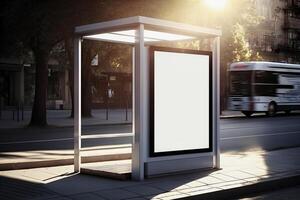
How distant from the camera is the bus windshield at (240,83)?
32312 millimetres

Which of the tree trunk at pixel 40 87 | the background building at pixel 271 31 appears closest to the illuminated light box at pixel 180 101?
the tree trunk at pixel 40 87

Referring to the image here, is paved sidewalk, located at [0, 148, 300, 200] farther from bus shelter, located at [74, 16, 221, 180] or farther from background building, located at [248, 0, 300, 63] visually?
background building, located at [248, 0, 300, 63]

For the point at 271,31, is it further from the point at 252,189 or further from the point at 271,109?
the point at 252,189

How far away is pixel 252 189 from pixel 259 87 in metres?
24.9

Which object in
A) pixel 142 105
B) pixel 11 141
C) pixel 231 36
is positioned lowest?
pixel 11 141

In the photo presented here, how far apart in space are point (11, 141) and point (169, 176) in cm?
915

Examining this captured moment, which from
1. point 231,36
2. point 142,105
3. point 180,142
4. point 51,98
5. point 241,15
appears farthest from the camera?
point 51,98

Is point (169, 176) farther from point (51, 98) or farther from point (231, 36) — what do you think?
point (51, 98)

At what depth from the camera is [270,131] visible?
21.2 meters

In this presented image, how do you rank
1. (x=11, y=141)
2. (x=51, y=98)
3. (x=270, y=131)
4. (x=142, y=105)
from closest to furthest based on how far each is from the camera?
1. (x=142, y=105)
2. (x=11, y=141)
3. (x=270, y=131)
4. (x=51, y=98)

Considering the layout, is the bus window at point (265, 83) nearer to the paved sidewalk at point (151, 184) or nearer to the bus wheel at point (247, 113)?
the bus wheel at point (247, 113)

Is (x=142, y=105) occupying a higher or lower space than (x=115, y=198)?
higher

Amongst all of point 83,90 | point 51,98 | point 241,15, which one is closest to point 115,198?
point 83,90

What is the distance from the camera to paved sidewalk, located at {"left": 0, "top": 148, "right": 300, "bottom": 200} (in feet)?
23.6
